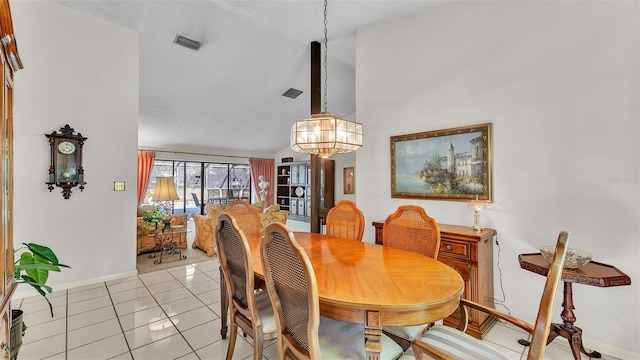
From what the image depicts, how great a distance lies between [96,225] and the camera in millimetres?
3293

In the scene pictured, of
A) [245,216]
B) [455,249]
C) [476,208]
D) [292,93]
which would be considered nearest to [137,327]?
[245,216]

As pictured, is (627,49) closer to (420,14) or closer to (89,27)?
(420,14)

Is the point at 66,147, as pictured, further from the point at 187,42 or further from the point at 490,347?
the point at 490,347

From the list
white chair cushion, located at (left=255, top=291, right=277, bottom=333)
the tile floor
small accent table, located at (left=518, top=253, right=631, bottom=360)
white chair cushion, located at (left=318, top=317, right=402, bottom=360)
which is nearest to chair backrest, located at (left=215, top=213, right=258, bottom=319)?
white chair cushion, located at (left=255, top=291, right=277, bottom=333)

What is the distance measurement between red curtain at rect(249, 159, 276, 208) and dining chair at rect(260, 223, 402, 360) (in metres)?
7.48

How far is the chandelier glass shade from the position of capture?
2.07m

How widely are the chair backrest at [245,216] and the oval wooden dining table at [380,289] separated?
85cm

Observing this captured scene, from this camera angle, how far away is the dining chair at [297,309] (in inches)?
44.9

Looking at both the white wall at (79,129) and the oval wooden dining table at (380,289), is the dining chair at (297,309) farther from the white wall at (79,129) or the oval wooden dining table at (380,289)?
the white wall at (79,129)

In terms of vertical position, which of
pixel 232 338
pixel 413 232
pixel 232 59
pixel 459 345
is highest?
pixel 232 59

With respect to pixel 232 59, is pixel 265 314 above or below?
below

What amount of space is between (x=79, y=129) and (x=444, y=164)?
4.09m

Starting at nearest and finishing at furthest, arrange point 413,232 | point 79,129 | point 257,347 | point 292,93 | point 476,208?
point 257,347, point 413,232, point 476,208, point 79,129, point 292,93

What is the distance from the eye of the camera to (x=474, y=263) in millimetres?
2230
